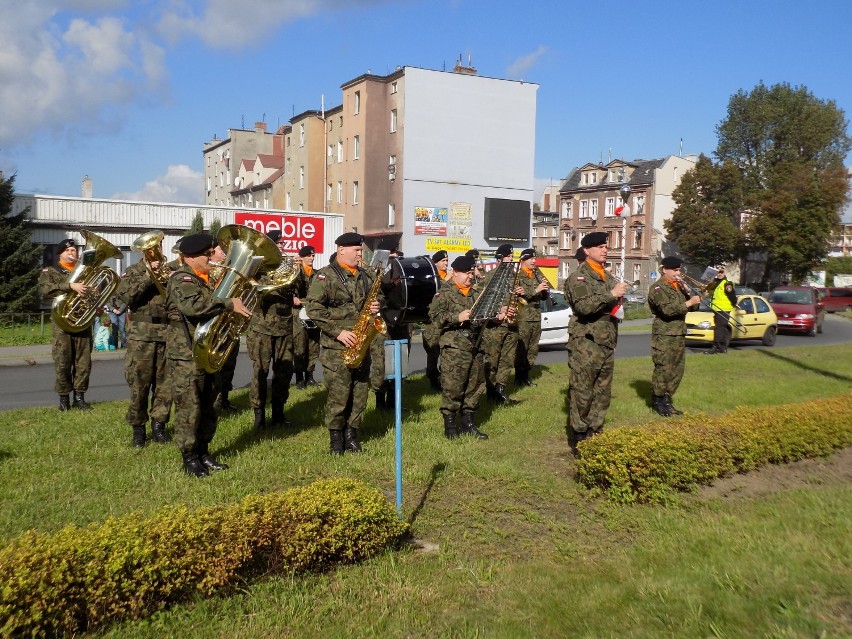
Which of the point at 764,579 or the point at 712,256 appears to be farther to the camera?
the point at 712,256

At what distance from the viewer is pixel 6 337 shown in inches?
789

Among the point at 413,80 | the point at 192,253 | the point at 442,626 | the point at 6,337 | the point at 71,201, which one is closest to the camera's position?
the point at 442,626

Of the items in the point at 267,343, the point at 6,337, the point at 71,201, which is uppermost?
the point at 71,201

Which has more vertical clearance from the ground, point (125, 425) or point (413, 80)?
point (413, 80)

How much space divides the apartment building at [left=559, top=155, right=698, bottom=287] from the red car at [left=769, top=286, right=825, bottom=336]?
32.4 meters

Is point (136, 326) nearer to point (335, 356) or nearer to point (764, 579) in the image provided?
point (335, 356)

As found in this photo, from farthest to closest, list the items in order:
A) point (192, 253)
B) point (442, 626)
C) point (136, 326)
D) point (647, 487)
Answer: point (136, 326) → point (192, 253) → point (647, 487) → point (442, 626)

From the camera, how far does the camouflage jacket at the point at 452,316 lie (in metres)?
8.60

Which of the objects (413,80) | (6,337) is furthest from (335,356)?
(413,80)

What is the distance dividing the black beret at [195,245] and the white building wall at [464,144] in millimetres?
42566

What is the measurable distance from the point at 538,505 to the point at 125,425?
17.1 ft

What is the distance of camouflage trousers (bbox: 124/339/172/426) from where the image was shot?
801cm

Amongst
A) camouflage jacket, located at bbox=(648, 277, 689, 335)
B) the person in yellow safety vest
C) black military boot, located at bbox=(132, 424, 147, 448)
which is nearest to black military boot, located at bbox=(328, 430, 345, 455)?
black military boot, located at bbox=(132, 424, 147, 448)

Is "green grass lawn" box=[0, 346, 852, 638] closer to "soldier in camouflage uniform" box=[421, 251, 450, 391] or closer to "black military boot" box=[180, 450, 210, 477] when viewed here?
"black military boot" box=[180, 450, 210, 477]
